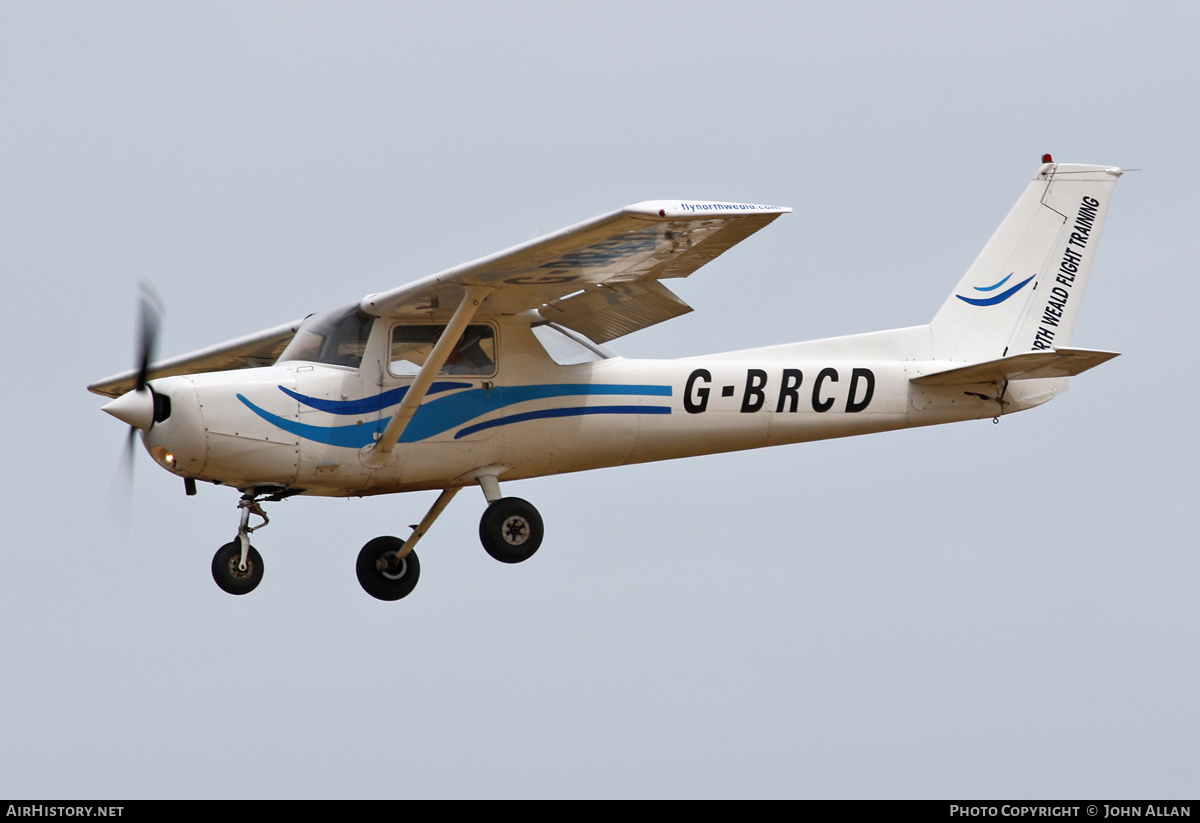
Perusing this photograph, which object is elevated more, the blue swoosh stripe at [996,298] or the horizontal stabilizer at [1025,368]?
the blue swoosh stripe at [996,298]

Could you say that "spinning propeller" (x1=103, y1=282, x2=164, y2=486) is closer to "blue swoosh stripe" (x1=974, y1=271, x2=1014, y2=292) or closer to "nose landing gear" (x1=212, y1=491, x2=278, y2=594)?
"nose landing gear" (x1=212, y1=491, x2=278, y2=594)

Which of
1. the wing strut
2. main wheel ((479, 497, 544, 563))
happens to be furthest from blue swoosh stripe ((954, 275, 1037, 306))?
the wing strut

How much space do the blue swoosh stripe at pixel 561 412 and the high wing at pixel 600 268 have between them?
90 cm

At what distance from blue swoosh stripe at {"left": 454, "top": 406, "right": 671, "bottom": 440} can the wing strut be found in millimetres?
582

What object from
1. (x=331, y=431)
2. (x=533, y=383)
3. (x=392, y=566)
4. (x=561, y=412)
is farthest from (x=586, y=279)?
(x=392, y=566)

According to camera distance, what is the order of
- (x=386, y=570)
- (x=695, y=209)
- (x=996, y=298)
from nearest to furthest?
(x=695, y=209) < (x=386, y=570) < (x=996, y=298)

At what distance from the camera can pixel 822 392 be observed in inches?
638

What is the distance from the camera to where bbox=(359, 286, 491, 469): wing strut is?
14406 millimetres

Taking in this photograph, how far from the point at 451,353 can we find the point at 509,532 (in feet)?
5.24

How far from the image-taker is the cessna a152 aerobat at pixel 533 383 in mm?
14250

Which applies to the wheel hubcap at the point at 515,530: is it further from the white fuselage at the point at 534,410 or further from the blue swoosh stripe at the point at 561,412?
the blue swoosh stripe at the point at 561,412

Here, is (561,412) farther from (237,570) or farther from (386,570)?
(237,570)

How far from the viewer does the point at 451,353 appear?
15070 millimetres

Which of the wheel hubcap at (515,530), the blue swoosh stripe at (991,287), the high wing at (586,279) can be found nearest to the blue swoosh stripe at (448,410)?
the high wing at (586,279)
